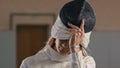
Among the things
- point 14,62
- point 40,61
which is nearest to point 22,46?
point 14,62

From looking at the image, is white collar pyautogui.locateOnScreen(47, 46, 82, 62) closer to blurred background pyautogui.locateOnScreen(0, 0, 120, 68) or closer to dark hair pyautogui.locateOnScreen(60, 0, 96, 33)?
dark hair pyautogui.locateOnScreen(60, 0, 96, 33)

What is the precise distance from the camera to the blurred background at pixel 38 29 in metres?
7.02

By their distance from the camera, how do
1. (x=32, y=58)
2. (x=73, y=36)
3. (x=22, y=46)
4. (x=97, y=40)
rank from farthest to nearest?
(x=22, y=46) < (x=97, y=40) < (x=32, y=58) < (x=73, y=36)

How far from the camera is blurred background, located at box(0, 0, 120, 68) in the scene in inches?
276

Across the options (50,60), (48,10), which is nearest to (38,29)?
(48,10)

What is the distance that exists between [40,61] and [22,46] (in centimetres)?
589

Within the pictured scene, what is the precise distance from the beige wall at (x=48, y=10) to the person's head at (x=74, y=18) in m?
5.67

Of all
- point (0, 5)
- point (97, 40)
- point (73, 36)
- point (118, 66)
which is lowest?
point (118, 66)

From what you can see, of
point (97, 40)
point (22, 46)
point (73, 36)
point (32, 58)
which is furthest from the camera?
point (22, 46)

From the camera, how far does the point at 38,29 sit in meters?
7.56

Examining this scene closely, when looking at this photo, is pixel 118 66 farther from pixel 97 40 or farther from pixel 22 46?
pixel 22 46

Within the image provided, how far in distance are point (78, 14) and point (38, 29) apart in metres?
5.98

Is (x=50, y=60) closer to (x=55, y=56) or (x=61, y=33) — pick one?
(x=55, y=56)

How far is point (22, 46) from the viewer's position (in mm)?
7578
